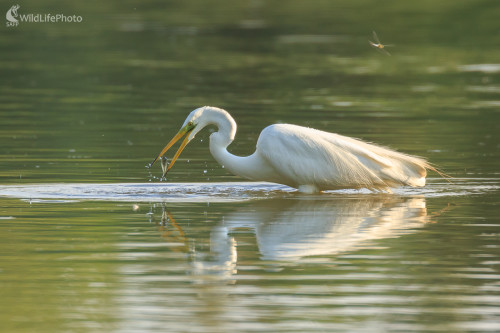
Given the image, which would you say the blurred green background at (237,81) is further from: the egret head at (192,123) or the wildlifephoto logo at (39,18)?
the egret head at (192,123)

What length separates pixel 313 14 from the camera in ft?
153

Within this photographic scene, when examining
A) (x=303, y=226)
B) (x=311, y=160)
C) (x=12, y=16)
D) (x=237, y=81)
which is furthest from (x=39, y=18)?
(x=303, y=226)

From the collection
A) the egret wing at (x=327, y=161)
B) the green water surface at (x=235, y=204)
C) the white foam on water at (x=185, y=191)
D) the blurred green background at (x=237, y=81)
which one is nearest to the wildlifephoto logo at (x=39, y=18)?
the blurred green background at (x=237, y=81)

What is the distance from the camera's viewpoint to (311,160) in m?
14.6

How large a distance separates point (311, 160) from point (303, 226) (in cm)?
219

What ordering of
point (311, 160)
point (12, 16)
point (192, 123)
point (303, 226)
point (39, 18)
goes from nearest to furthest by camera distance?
point (303, 226), point (311, 160), point (192, 123), point (39, 18), point (12, 16)

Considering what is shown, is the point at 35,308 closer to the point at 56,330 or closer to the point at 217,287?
the point at 56,330

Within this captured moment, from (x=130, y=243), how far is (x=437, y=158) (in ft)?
23.8

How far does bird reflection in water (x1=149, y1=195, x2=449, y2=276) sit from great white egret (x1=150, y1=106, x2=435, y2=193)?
9.3 inches

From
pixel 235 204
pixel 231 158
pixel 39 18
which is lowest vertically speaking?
pixel 235 204

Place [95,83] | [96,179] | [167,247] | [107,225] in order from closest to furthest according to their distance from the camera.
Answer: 1. [167,247]
2. [107,225]
3. [96,179]
4. [95,83]

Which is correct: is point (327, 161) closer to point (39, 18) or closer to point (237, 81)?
point (237, 81)

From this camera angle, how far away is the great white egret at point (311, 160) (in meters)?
14.5

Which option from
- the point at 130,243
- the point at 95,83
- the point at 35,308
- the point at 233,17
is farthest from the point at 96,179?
the point at 233,17
